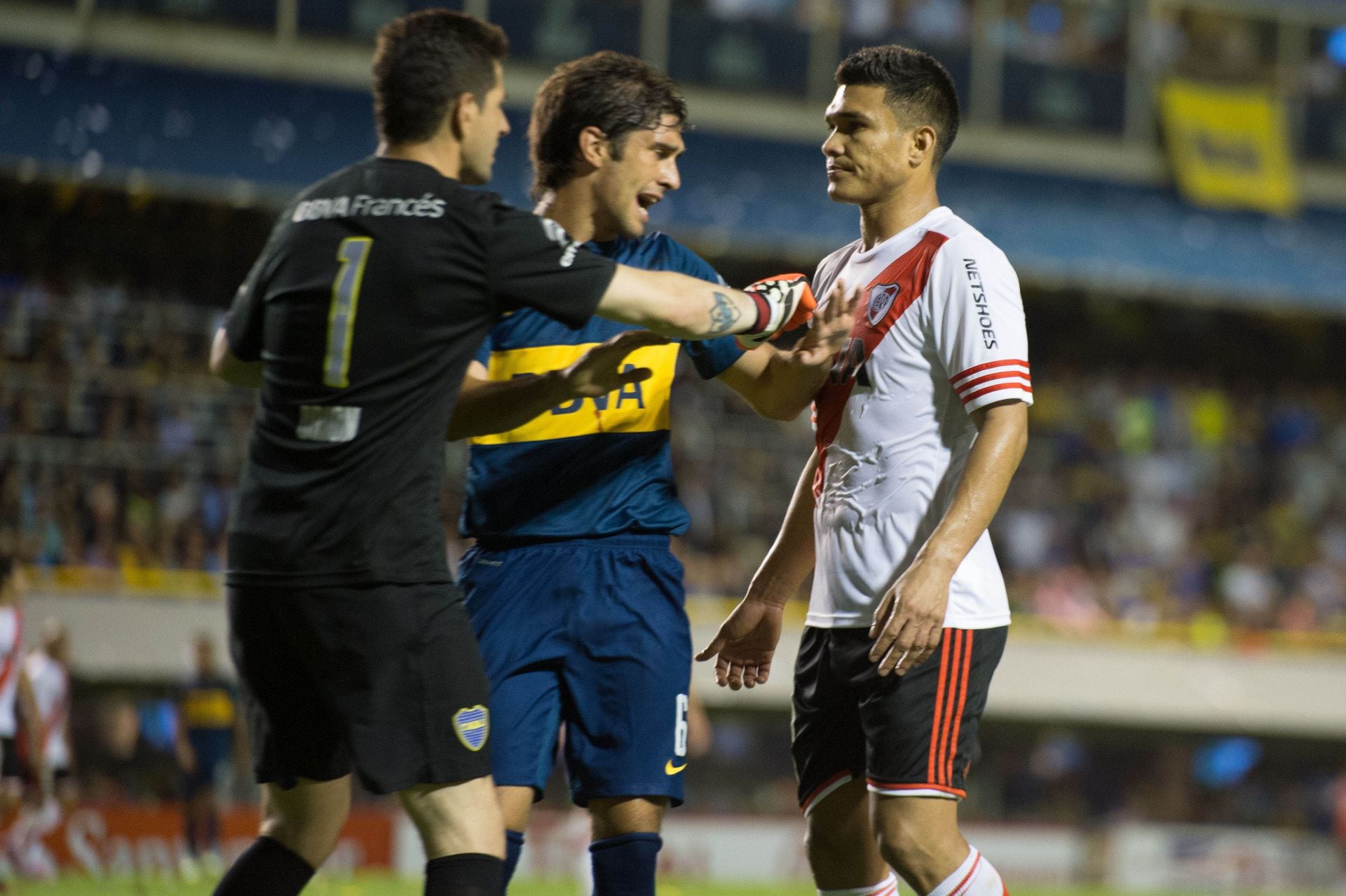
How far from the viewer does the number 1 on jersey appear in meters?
3.14

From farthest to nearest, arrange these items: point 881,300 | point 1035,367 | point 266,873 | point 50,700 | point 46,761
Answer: point 1035,367 → point 50,700 → point 46,761 → point 881,300 → point 266,873

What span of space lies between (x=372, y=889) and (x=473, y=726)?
884 centimetres

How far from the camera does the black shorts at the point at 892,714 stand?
371cm

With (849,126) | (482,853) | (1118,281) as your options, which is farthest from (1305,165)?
(482,853)

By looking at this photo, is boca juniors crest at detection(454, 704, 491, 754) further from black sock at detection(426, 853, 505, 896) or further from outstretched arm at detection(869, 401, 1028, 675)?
outstretched arm at detection(869, 401, 1028, 675)

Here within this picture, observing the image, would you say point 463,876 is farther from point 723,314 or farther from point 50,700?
point 50,700

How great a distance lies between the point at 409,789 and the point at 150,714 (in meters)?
12.2

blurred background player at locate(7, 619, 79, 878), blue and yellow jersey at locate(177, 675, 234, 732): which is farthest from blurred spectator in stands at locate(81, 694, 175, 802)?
blurred background player at locate(7, 619, 79, 878)

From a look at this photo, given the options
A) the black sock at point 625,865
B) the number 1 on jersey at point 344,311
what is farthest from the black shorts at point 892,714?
the number 1 on jersey at point 344,311

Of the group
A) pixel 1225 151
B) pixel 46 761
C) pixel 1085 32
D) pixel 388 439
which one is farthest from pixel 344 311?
pixel 1085 32

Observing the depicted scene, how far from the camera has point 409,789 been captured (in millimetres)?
3230

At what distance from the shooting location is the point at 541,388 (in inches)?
143

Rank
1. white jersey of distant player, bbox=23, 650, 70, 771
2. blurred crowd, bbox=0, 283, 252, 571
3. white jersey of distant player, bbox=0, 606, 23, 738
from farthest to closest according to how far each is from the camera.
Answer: blurred crowd, bbox=0, 283, 252, 571 < white jersey of distant player, bbox=23, 650, 70, 771 < white jersey of distant player, bbox=0, 606, 23, 738

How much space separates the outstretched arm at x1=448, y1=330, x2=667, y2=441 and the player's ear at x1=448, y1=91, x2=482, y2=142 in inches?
21.6
